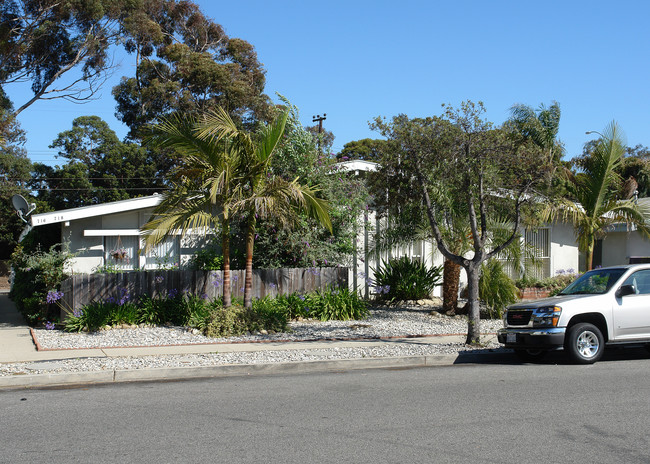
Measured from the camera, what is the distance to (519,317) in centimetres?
1073

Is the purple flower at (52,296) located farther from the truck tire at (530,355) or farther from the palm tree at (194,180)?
the truck tire at (530,355)

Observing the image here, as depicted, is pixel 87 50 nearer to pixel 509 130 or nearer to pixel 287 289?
pixel 287 289

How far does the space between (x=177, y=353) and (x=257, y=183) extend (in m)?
4.11

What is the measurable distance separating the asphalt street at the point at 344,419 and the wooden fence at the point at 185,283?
18.0ft

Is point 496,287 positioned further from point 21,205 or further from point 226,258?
point 21,205

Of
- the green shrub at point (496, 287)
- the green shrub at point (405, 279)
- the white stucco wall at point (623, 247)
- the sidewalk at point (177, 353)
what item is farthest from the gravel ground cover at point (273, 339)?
the white stucco wall at point (623, 247)

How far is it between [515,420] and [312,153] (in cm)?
1124

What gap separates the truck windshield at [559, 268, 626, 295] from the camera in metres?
10.8

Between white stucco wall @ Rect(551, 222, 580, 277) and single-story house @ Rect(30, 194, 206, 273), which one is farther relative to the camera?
white stucco wall @ Rect(551, 222, 580, 277)

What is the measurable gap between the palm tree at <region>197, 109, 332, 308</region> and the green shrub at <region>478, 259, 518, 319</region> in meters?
4.83

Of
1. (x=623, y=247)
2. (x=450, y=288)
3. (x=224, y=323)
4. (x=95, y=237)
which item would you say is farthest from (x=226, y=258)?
(x=623, y=247)

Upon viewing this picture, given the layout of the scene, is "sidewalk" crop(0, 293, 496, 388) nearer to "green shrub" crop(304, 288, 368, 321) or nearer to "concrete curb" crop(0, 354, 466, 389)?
"concrete curb" crop(0, 354, 466, 389)

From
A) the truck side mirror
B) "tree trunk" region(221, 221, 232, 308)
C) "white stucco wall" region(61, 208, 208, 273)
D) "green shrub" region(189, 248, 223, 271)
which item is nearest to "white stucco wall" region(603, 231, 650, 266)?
the truck side mirror

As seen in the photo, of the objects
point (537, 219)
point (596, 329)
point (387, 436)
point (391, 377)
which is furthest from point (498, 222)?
point (387, 436)
